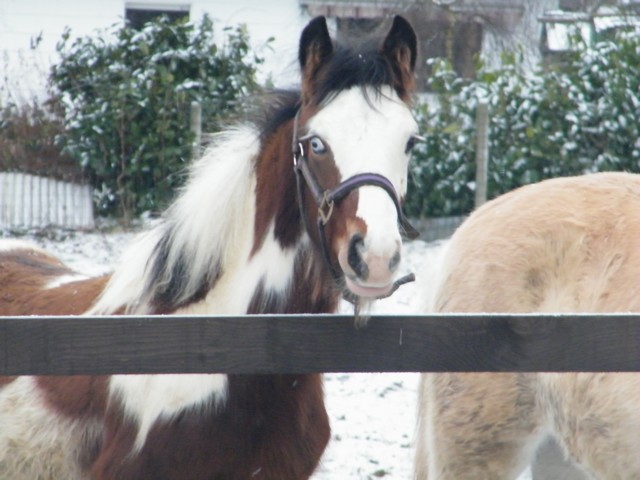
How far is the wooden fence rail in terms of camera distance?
2.24m

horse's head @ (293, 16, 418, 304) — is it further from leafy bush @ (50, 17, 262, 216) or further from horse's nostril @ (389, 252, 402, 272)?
leafy bush @ (50, 17, 262, 216)

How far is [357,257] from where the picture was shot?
2.36 meters

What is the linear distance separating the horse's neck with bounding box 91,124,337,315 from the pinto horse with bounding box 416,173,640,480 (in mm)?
992

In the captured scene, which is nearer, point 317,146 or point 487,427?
point 317,146

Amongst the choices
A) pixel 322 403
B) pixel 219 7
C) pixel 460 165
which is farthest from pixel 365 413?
pixel 219 7

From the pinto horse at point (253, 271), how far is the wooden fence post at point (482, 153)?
7052 millimetres

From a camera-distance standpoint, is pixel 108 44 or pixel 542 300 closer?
pixel 542 300

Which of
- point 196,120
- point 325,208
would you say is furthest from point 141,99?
point 325,208

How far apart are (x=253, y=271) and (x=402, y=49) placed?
754mm

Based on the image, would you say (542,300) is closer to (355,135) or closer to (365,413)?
(355,135)

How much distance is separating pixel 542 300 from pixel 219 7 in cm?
1399

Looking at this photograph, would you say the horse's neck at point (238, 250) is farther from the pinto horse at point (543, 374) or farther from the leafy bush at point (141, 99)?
the leafy bush at point (141, 99)

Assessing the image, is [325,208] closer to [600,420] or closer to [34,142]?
[600,420]

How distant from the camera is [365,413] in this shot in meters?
5.53
